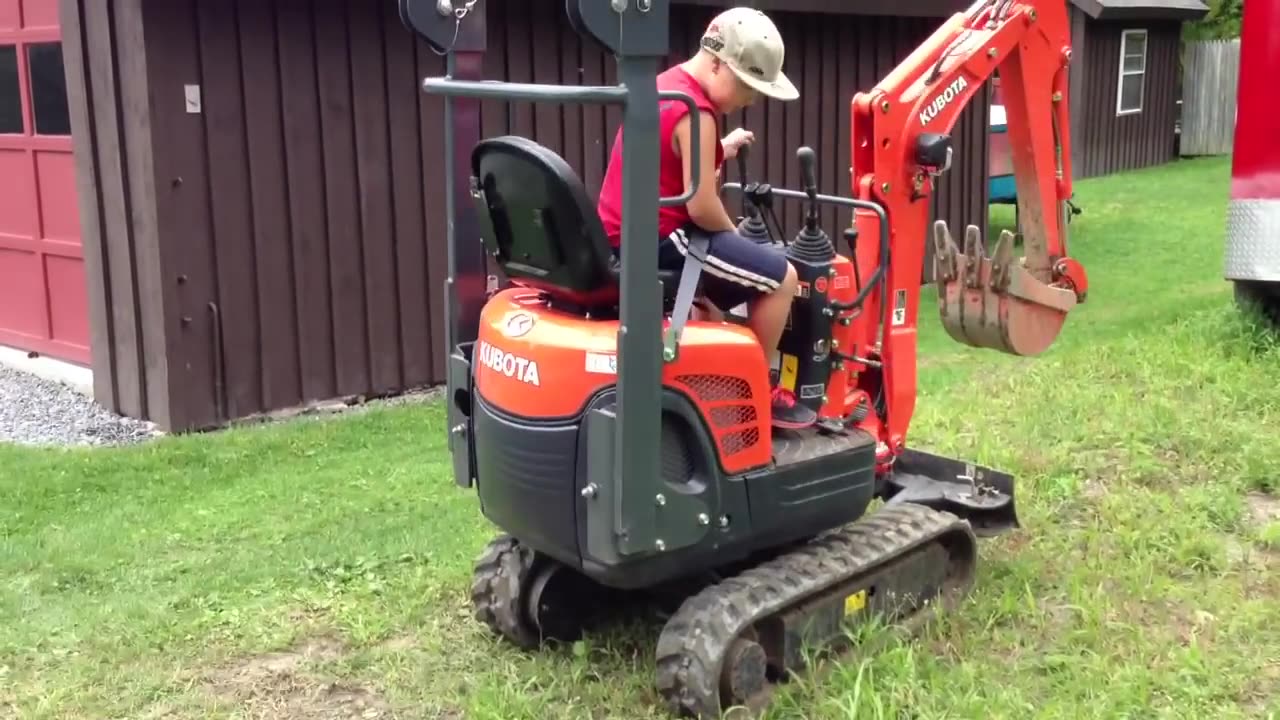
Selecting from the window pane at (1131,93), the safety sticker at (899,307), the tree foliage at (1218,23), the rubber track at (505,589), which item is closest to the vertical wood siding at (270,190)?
the safety sticker at (899,307)

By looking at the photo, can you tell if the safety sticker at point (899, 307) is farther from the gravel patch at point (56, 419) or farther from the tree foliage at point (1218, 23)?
the tree foliage at point (1218, 23)

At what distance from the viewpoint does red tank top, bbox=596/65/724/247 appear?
384 cm

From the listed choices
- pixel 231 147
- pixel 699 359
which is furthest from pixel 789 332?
pixel 231 147

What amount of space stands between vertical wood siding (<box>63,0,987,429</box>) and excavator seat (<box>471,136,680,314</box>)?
422cm

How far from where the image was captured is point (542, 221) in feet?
12.2

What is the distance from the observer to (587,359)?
365 centimetres

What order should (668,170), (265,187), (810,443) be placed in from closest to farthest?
(668,170), (810,443), (265,187)

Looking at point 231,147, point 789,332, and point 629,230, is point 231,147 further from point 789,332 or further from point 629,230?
point 629,230

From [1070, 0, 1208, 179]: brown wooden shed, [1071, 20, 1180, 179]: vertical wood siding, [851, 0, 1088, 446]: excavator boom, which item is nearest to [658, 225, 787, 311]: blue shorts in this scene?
[851, 0, 1088, 446]: excavator boom

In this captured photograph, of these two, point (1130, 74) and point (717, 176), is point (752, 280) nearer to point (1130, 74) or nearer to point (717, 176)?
point (717, 176)

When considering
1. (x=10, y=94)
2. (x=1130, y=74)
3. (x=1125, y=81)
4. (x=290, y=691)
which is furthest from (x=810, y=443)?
(x=1130, y=74)

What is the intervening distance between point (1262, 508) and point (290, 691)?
3.96 m

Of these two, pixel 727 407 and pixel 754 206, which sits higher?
pixel 754 206

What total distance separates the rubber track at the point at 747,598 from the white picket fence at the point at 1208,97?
934 inches
